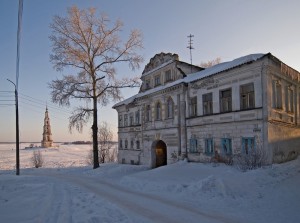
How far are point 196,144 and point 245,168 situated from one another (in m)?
6.07

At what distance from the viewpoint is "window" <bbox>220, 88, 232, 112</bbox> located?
18.2m

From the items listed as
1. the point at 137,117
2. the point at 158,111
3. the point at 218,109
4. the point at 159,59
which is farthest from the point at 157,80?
the point at 218,109

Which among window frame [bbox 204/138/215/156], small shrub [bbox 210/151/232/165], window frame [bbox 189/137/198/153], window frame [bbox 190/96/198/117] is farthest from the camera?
window frame [bbox 190/96/198/117]

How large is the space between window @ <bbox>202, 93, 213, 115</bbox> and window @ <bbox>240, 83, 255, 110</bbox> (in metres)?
2.71

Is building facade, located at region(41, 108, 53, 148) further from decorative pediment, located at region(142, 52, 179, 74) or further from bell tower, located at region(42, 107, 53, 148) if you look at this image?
decorative pediment, located at region(142, 52, 179, 74)

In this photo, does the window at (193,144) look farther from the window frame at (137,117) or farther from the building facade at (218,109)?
the window frame at (137,117)

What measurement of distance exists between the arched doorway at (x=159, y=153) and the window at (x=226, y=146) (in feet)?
26.8

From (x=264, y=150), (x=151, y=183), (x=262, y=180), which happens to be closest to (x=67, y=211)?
(x=151, y=183)

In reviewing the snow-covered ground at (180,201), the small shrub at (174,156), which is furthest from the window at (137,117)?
→ the snow-covered ground at (180,201)

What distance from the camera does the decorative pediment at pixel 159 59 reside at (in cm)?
2359

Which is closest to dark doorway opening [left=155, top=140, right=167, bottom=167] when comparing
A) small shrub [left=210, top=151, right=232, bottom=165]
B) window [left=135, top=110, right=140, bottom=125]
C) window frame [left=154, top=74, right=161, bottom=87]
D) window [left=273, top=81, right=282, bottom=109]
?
window [left=135, top=110, right=140, bottom=125]

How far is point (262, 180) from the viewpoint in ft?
41.6

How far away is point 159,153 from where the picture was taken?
84.2ft

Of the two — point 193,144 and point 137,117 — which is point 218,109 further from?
point 137,117
